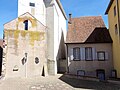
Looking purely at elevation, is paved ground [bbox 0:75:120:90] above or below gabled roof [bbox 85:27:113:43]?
below

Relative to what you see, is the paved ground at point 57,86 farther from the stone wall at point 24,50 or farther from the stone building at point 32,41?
the stone building at point 32,41

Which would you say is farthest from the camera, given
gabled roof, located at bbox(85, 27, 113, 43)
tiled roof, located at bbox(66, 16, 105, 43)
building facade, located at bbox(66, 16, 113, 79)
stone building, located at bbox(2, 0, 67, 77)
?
tiled roof, located at bbox(66, 16, 105, 43)

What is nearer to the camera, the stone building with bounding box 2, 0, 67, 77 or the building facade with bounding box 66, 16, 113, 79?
the stone building with bounding box 2, 0, 67, 77

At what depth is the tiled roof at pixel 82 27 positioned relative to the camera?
70.5 feet

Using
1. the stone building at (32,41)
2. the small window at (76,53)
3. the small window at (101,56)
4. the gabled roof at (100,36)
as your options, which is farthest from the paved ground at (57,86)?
the gabled roof at (100,36)

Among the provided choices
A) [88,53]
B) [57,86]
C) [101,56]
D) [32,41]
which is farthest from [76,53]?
[57,86]

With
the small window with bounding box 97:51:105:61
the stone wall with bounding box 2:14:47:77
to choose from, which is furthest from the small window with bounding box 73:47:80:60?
the stone wall with bounding box 2:14:47:77

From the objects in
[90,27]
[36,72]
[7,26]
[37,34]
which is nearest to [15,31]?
[7,26]

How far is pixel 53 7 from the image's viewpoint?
22.3m

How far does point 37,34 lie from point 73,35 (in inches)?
189

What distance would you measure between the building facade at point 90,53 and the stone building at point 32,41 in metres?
2.45

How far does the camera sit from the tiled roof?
70.5 ft

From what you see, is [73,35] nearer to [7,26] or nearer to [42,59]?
[42,59]

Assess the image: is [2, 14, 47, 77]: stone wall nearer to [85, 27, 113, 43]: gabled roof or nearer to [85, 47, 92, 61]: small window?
[85, 47, 92, 61]: small window
